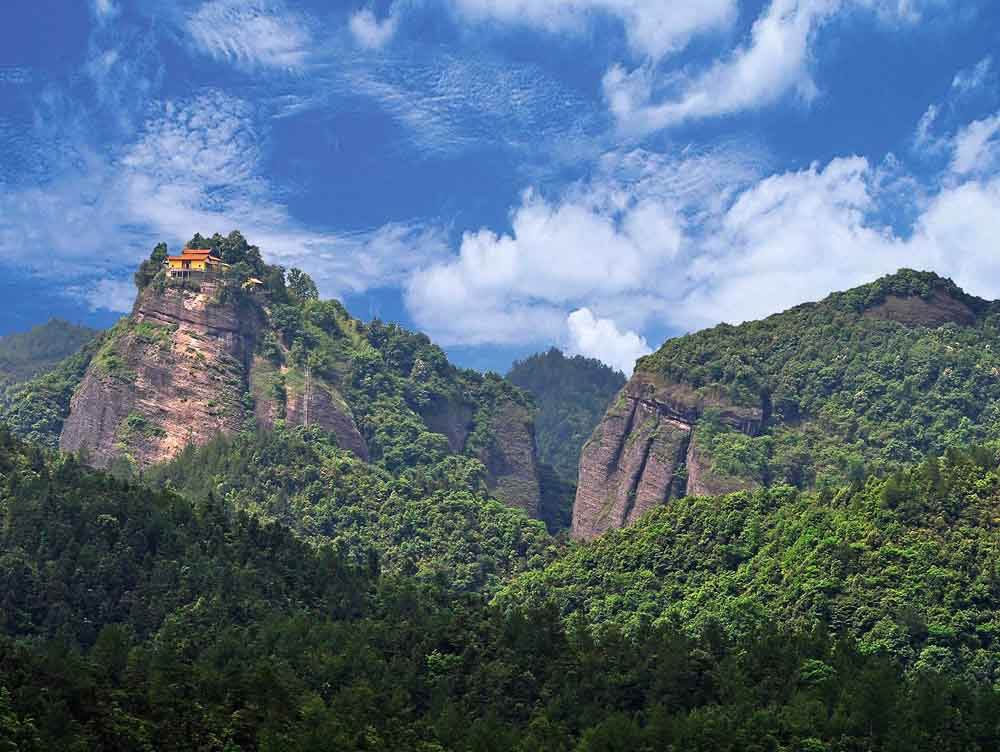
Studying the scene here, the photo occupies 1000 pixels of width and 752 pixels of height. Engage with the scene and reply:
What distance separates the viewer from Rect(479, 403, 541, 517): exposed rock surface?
16338 cm

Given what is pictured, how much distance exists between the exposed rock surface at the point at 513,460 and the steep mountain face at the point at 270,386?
0.49ft

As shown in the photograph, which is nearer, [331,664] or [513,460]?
[331,664]

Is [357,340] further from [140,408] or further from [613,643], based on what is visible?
[613,643]

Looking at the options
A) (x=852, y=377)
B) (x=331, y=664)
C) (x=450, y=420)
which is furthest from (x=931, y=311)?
(x=331, y=664)

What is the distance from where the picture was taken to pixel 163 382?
15012cm

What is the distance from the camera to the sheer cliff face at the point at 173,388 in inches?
5822

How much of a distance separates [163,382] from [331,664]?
70485 millimetres

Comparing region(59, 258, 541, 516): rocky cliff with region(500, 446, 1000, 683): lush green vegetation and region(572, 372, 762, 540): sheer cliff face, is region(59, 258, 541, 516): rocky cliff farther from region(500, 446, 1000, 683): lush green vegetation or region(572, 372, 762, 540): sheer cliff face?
region(500, 446, 1000, 683): lush green vegetation

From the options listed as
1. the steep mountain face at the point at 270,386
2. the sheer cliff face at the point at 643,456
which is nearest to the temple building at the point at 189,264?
the steep mountain face at the point at 270,386

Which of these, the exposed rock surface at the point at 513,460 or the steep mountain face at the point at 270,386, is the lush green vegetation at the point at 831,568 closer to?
the steep mountain face at the point at 270,386

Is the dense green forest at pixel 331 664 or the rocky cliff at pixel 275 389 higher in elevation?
the rocky cliff at pixel 275 389

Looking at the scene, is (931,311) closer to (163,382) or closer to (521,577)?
(521,577)

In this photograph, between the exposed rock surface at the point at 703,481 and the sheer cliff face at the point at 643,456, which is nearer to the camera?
the exposed rock surface at the point at 703,481

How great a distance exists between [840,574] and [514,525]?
1685 inches
